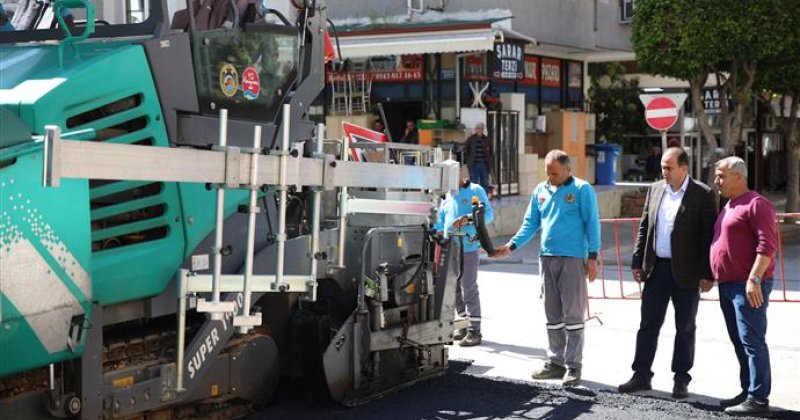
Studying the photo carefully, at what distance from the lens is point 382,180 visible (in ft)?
23.0

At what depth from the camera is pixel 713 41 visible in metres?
20.5

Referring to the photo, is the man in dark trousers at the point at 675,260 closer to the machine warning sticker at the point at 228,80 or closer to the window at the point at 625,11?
the machine warning sticker at the point at 228,80

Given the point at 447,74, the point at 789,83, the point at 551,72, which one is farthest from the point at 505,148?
the point at 789,83

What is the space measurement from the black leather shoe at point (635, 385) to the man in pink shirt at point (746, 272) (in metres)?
0.67

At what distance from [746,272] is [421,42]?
13692 mm

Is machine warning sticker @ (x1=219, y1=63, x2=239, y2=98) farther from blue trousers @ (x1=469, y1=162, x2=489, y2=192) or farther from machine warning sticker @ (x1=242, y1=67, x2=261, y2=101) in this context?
blue trousers @ (x1=469, y1=162, x2=489, y2=192)

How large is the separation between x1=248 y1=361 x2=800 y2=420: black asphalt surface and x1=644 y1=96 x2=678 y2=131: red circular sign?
21.3 feet

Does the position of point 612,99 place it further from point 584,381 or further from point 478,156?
point 584,381

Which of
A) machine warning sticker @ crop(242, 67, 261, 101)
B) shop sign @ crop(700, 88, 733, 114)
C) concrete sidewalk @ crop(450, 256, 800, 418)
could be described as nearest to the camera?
machine warning sticker @ crop(242, 67, 261, 101)

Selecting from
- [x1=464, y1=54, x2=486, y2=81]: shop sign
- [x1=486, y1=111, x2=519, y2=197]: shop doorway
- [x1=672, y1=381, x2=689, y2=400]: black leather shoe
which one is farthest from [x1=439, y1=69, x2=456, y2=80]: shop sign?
[x1=672, y1=381, x2=689, y2=400]: black leather shoe

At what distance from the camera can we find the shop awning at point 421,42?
20172mm

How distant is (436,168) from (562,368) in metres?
1.92

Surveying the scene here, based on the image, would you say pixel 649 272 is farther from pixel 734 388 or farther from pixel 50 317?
pixel 50 317

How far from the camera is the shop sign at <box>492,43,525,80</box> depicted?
874 inches
